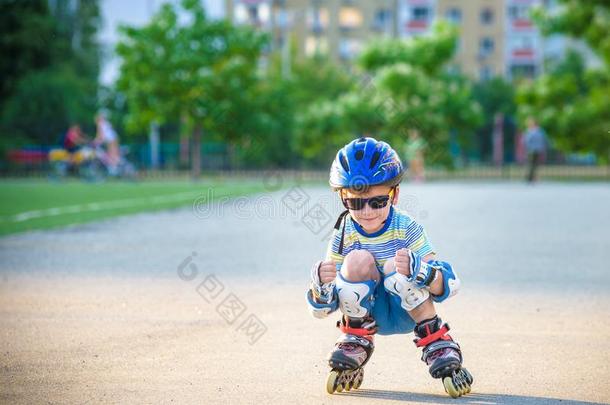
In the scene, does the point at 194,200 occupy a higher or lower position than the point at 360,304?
lower

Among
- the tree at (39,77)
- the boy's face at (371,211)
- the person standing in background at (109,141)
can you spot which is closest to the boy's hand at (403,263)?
the boy's face at (371,211)

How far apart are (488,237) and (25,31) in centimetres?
4051

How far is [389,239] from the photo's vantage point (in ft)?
15.2

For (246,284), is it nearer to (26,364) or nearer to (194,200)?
(26,364)

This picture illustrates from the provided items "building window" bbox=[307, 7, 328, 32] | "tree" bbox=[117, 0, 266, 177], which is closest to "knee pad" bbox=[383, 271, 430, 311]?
"tree" bbox=[117, 0, 266, 177]

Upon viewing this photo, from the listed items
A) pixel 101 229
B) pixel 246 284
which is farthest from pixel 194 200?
pixel 246 284

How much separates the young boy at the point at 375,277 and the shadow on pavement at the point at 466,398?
5cm

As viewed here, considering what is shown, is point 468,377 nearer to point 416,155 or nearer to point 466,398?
Result: point 466,398

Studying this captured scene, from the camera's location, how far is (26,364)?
17.0 feet

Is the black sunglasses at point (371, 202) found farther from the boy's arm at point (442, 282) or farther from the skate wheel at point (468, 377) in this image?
the skate wheel at point (468, 377)

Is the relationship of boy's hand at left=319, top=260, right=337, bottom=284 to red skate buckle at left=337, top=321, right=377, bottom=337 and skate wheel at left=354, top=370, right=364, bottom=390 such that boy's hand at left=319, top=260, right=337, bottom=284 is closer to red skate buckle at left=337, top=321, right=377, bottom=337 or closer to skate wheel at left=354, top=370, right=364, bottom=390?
red skate buckle at left=337, top=321, right=377, bottom=337

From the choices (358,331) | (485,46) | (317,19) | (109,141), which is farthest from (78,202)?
(485,46)

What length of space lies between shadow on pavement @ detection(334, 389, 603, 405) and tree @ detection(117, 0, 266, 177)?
1265 inches

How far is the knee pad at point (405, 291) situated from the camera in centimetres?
446
